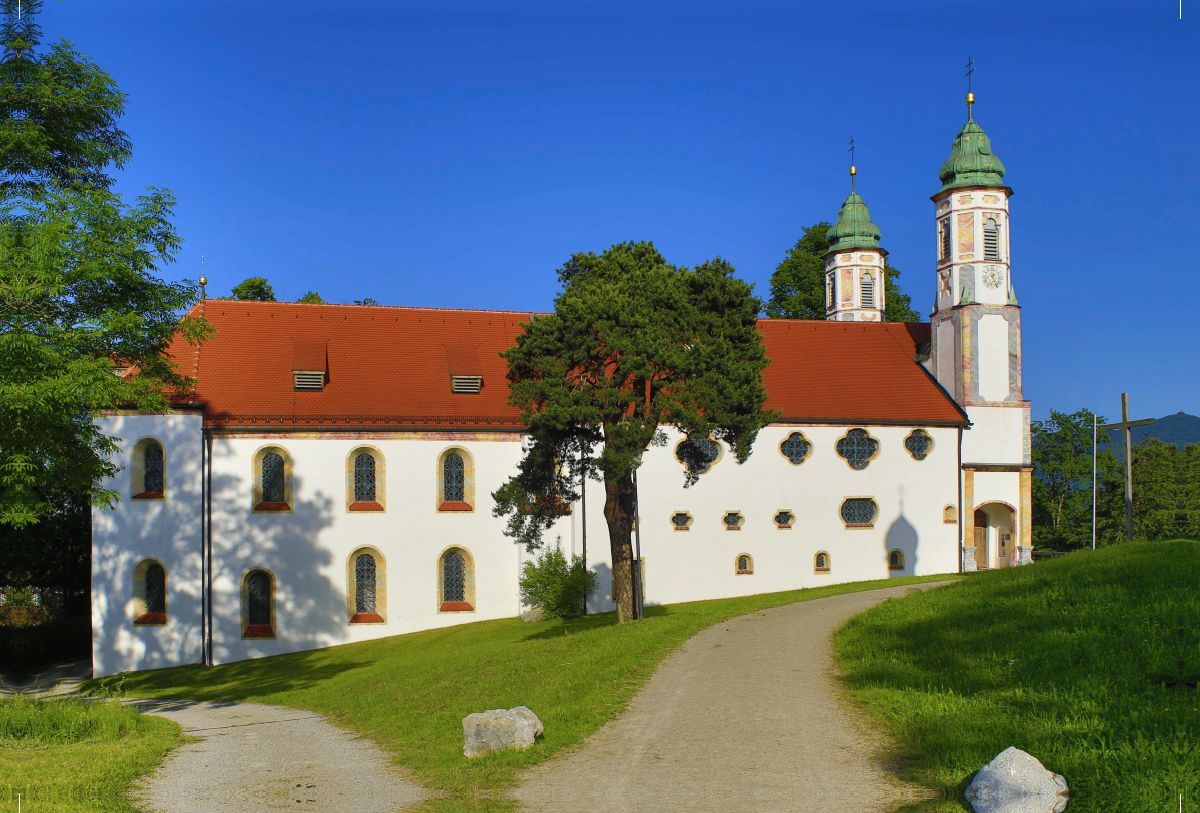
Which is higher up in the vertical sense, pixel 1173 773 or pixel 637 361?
pixel 637 361

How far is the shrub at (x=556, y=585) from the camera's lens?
28609 mm

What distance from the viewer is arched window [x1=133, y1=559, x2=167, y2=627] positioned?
1106 inches

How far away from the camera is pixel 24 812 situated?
8.37 metres

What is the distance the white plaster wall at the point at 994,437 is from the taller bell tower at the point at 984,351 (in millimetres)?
35

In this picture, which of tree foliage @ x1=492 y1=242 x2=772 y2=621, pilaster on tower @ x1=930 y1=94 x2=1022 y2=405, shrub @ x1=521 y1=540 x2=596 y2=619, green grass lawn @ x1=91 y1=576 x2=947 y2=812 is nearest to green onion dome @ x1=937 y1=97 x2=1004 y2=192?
pilaster on tower @ x1=930 y1=94 x2=1022 y2=405

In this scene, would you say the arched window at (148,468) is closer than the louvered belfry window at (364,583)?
Yes

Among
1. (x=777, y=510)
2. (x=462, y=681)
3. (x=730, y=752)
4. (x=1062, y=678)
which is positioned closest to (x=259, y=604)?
(x=462, y=681)

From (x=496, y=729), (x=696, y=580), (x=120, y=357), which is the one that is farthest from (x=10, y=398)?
(x=696, y=580)

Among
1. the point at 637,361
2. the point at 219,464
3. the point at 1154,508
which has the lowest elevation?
the point at 1154,508

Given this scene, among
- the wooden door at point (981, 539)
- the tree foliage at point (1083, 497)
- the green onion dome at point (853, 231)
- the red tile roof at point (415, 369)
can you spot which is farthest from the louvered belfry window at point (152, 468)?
the tree foliage at point (1083, 497)

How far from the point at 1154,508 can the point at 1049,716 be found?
5127 cm

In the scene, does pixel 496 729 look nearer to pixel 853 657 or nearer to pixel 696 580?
pixel 853 657

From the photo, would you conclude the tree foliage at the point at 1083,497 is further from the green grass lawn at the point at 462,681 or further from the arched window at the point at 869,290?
the green grass lawn at the point at 462,681

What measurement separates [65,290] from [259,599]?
51.3 feet
